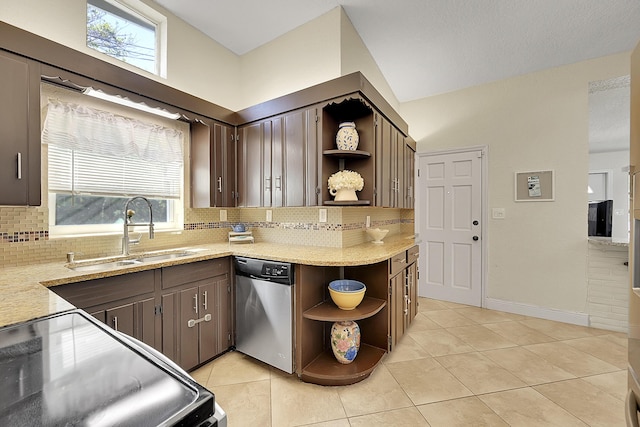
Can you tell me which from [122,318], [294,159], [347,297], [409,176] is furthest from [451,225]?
[122,318]

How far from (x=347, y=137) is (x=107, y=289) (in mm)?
1990

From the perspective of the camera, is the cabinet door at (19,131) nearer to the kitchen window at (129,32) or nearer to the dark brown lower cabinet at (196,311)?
the kitchen window at (129,32)

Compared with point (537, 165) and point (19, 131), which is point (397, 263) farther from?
→ point (19, 131)

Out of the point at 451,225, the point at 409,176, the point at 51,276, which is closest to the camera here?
the point at 51,276

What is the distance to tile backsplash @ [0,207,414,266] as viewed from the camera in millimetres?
1760

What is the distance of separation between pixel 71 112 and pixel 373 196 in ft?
7.92

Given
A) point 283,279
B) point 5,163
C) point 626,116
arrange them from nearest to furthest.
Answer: point 5,163 → point 283,279 → point 626,116

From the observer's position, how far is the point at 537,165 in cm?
317

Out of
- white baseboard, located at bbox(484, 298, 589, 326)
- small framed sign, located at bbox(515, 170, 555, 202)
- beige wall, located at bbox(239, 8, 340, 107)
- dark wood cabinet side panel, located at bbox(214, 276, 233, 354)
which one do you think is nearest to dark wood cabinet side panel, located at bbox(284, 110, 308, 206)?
beige wall, located at bbox(239, 8, 340, 107)

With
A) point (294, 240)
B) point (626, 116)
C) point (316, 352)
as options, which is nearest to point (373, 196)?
point (294, 240)

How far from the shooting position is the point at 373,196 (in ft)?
7.75

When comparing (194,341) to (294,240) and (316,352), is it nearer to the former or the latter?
(316,352)

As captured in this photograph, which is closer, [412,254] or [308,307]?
[308,307]

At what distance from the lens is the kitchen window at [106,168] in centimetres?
194
